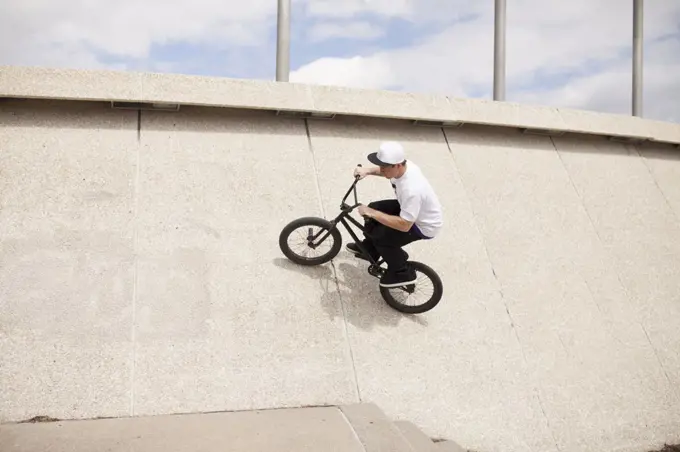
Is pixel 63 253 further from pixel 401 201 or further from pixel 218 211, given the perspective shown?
pixel 401 201

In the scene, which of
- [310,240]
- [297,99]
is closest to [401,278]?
[310,240]

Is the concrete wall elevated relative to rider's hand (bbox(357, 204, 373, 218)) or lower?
lower

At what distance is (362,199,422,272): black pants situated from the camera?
5199 mm

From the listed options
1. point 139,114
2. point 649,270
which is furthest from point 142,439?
point 649,270

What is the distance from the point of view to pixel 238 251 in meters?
5.59

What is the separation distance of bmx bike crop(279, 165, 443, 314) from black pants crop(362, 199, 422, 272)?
0.12 m

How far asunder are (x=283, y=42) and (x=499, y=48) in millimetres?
3958

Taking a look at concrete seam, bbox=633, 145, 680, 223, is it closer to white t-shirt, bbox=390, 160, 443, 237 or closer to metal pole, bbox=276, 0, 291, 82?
white t-shirt, bbox=390, 160, 443, 237

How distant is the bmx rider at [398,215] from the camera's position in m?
4.84

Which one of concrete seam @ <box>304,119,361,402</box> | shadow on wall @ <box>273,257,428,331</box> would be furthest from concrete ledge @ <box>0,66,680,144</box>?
shadow on wall @ <box>273,257,428,331</box>

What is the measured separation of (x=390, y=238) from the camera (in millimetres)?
5203

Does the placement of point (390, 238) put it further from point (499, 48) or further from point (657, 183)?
point (657, 183)

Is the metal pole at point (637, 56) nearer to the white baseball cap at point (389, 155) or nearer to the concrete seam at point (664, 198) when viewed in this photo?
the concrete seam at point (664, 198)

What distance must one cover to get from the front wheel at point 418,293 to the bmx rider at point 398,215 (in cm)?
15
